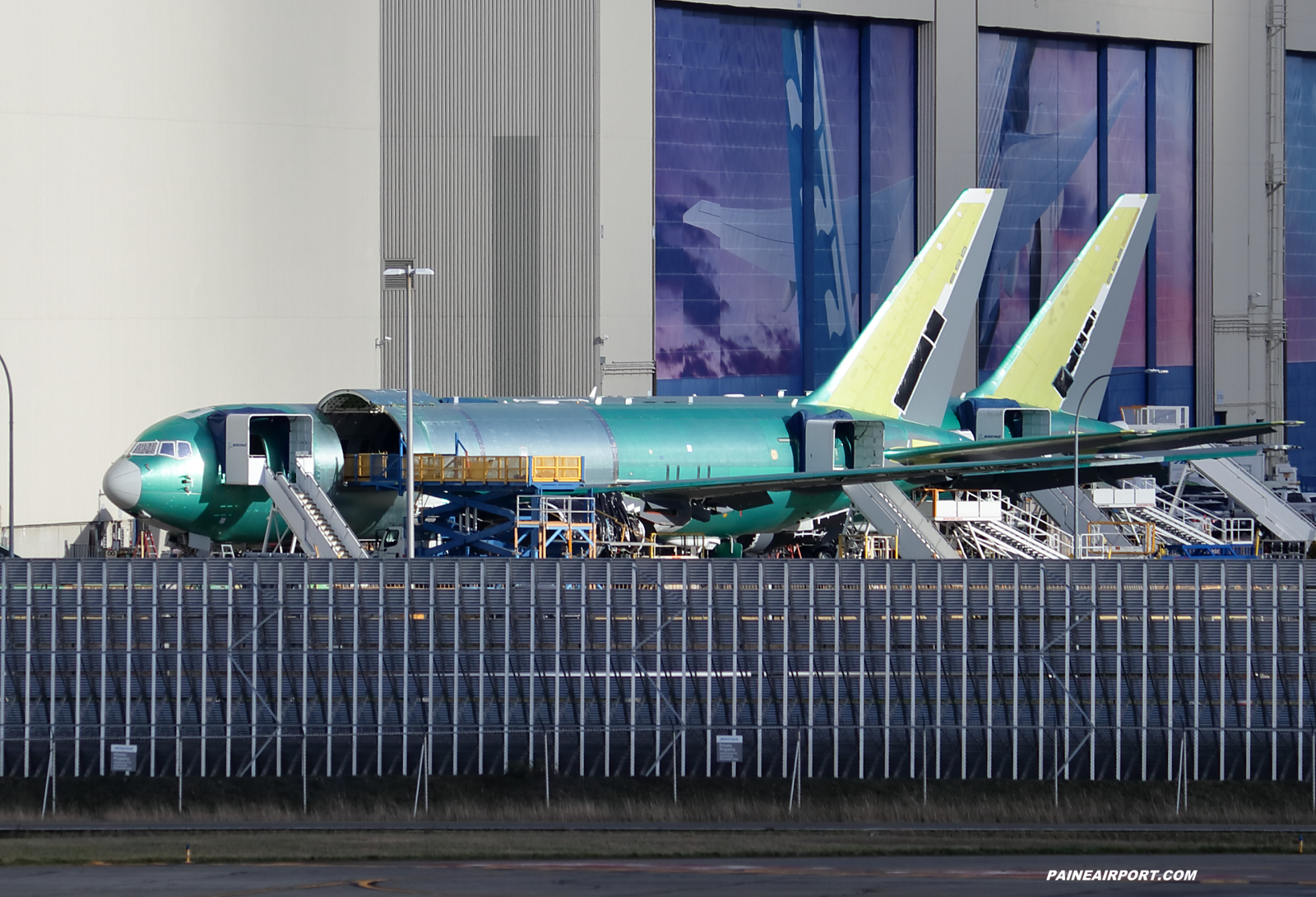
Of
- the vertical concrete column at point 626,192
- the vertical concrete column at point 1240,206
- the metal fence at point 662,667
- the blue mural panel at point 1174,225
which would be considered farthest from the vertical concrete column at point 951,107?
the metal fence at point 662,667

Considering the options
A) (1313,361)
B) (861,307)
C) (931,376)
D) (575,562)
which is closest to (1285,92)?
(1313,361)

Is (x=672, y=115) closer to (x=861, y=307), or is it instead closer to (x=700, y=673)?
(x=861, y=307)

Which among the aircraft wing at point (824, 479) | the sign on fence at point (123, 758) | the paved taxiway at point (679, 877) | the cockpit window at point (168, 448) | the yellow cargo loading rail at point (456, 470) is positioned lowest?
the paved taxiway at point (679, 877)

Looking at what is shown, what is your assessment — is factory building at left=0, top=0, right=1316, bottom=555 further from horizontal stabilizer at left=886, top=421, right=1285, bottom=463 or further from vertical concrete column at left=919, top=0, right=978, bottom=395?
horizontal stabilizer at left=886, top=421, right=1285, bottom=463

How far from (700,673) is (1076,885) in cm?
904

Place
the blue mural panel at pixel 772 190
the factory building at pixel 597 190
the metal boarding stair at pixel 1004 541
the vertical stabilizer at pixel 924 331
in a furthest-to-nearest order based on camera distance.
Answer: the blue mural panel at pixel 772 190 < the factory building at pixel 597 190 < the vertical stabilizer at pixel 924 331 < the metal boarding stair at pixel 1004 541

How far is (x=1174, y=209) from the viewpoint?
10444 centimetres

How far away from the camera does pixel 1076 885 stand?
75.6 feet

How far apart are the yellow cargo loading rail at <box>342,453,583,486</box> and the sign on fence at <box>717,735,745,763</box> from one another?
2463cm

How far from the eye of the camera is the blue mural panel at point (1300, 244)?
109 m

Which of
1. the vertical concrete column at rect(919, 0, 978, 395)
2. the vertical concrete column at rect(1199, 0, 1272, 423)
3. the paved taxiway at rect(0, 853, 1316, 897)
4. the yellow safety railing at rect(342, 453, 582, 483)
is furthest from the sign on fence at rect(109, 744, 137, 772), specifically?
the vertical concrete column at rect(1199, 0, 1272, 423)

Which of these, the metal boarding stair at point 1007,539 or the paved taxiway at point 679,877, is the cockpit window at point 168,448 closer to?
the paved taxiway at point 679,877

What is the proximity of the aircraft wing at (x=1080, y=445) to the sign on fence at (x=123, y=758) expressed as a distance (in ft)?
121

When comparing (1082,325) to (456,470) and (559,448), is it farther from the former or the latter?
(456,470)
